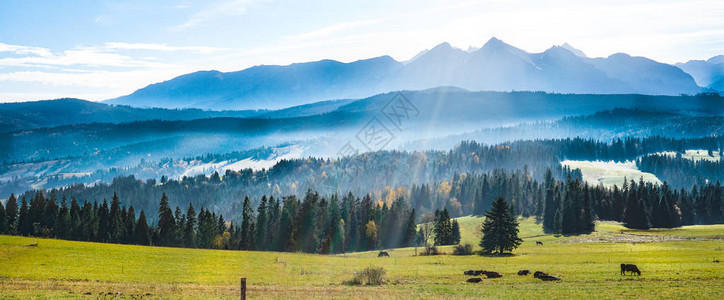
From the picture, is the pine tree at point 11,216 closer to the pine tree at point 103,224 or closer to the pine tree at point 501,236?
the pine tree at point 103,224

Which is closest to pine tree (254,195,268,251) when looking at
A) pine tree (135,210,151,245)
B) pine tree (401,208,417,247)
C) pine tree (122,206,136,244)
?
pine tree (135,210,151,245)

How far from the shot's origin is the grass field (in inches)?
1515

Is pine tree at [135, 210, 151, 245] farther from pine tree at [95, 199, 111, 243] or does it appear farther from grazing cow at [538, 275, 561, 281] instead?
grazing cow at [538, 275, 561, 281]

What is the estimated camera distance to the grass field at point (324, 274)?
3847cm

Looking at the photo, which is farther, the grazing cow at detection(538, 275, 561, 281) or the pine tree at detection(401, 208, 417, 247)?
the pine tree at detection(401, 208, 417, 247)

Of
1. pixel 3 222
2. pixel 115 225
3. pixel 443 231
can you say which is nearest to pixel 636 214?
pixel 443 231

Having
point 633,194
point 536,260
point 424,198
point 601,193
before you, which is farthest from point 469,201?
point 536,260

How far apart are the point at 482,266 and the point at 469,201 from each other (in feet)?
436

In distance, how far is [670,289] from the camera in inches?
1545

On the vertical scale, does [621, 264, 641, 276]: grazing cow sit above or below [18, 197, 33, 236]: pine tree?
above

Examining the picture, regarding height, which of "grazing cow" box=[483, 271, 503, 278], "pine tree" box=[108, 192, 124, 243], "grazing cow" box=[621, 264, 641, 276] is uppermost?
"grazing cow" box=[621, 264, 641, 276]

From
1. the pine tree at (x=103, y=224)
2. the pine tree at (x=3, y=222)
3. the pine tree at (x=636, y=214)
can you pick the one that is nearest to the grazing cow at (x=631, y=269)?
the pine tree at (x=636, y=214)

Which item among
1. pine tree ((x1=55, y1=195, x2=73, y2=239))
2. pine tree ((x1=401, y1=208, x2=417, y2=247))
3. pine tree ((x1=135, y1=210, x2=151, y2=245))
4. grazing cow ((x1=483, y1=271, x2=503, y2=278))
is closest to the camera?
grazing cow ((x1=483, y1=271, x2=503, y2=278))

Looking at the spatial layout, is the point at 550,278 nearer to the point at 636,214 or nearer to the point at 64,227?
the point at 636,214
